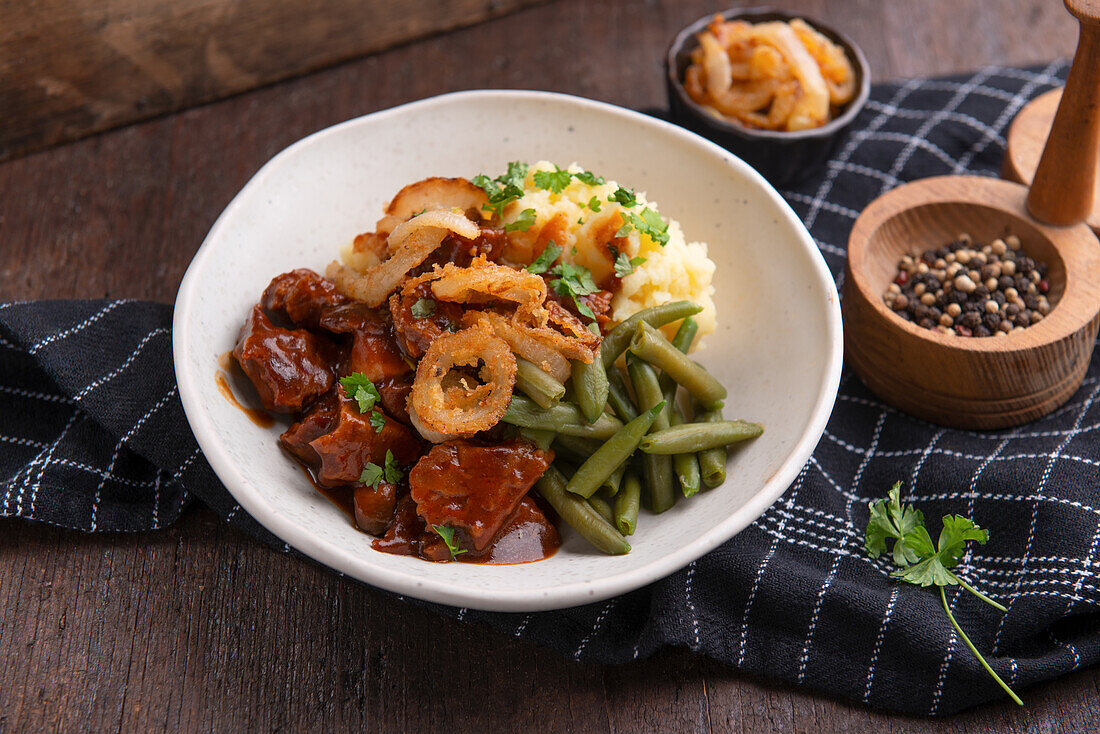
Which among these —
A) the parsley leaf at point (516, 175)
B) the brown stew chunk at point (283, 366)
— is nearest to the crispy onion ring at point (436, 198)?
the parsley leaf at point (516, 175)

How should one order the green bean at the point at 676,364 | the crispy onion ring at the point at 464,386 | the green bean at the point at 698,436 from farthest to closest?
the green bean at the point at 676,364
the green bean at the point at 698,436
the crispy onion ring at the point at 464,386

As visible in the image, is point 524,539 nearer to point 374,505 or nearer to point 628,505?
point 628,505

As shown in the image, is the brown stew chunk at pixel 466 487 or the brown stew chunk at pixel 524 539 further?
the brown stew chunk at pixel 524 539

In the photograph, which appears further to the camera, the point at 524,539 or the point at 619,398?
the point at 619,398

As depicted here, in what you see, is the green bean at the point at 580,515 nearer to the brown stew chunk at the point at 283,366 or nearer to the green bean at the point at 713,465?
the green bean at the point at 713,465

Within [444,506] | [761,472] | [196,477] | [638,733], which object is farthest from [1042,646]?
[196,477]

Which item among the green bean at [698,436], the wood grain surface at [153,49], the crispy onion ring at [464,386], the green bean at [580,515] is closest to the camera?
the crispy onion ring at [464,386]

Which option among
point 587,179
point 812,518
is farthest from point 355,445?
point 812,518

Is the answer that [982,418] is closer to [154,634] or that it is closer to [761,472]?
[761,472]
